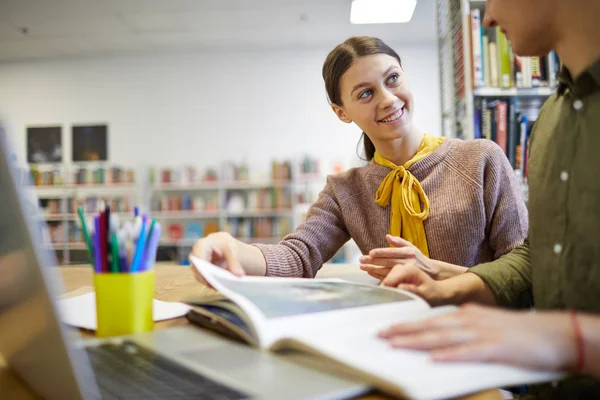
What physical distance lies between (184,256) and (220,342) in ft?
17.2

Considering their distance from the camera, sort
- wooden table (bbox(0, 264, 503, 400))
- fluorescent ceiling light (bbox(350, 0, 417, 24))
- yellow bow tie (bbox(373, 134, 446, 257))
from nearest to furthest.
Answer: wooden table (bbox(0, 264, 503, 400))
yellow bow tie (bbox(373, 134, 446, 257))
fluorescent ceiling light (bbox(350, 0, 417, 24))

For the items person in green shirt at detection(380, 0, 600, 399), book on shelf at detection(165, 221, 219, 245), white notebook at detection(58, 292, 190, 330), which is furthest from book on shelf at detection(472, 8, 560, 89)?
book on shelf at detection(165, 221, 219, 245)

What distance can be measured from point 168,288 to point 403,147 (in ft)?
2.34

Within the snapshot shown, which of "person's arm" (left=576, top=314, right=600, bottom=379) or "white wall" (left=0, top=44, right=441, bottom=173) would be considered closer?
"person's arm" (left=576, top=314, right=600, bottom=379)

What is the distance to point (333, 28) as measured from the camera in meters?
4.99

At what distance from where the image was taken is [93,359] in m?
0.50

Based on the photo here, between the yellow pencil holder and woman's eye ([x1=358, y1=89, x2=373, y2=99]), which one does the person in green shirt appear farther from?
woman's eye ([x1=358, y1=89, x2=373, y2=99])

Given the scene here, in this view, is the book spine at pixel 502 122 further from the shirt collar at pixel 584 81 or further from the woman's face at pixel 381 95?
the shirt collar at pixel 584 81

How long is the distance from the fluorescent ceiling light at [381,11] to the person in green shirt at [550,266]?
373 cm

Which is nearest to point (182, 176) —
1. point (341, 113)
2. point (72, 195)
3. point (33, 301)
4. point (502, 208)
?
point (72, 195)

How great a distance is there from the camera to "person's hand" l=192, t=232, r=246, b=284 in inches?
32.3

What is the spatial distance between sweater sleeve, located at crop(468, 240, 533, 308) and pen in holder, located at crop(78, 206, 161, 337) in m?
0.51

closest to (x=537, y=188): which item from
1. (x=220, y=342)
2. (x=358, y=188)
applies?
(x=220, y=342)

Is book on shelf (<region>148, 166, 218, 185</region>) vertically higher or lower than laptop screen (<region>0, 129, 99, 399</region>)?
higher
